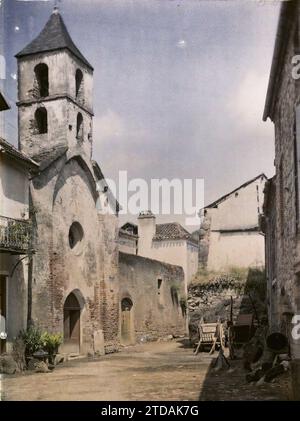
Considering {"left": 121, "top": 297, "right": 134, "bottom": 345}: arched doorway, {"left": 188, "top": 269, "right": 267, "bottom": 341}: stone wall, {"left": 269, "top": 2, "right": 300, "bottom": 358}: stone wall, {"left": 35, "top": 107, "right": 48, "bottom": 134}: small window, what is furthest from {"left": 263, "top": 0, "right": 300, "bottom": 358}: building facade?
{"left": 121, "top": 297, "right": 134, "bottom": 345}: arched doorway

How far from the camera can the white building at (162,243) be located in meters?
35.8

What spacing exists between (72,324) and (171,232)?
680 inches

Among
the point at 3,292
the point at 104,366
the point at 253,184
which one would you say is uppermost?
the point at 253,184

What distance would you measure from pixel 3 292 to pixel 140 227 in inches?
837

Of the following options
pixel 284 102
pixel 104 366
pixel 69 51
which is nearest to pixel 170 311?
pixel 104 366

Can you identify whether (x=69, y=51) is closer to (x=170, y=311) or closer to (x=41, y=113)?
(x=41, y=113)

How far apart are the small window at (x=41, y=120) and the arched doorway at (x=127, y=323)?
8692 mm

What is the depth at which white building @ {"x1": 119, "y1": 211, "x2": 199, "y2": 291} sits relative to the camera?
3578cm

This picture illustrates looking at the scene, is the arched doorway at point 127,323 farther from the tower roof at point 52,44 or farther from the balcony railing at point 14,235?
the tower roof at point 52,44

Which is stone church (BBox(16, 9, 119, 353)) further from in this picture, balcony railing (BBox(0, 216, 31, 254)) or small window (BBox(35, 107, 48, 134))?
balcony railing (BBox(0, 216, 31, 254))

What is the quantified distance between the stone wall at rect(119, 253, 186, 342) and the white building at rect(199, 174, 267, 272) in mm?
3145

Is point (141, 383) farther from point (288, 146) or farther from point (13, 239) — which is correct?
point (288, 146)

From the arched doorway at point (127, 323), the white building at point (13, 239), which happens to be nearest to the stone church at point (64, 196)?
the white building at point (13, 239)

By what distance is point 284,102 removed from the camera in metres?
11.5
